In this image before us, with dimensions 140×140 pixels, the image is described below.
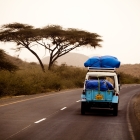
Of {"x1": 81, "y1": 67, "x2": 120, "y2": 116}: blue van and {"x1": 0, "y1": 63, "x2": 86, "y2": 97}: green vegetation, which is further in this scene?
{"x1": 0, "y1": 63, "x2": 86, "y2": 97}: green vegetation

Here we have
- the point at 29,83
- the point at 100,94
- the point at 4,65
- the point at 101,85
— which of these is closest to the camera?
the point at 101,85

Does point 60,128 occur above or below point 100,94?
below

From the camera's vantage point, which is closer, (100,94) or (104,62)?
(100,94)

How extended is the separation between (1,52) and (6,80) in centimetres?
732

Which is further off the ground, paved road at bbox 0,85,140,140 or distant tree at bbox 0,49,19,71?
distant tree at bbox 0,49,19,71

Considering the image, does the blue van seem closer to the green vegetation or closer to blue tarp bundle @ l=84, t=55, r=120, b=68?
blue tarp bundle @ l=84, t=55, r=120, b=68

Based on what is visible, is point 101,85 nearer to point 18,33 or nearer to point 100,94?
point 100,94

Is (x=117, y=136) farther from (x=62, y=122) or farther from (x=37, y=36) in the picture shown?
(x=37, y=36)

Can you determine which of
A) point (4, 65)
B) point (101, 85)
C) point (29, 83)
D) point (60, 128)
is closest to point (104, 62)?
point (101, 85)

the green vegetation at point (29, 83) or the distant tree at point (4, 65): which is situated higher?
the distant tree at point (4, 65)

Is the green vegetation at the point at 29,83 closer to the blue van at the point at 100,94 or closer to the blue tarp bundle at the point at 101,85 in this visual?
the blue van at the point at 100,94

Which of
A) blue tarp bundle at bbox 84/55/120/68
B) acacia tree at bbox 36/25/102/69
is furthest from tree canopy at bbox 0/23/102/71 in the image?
blue tarp bundle at bbox 84/55/120/68

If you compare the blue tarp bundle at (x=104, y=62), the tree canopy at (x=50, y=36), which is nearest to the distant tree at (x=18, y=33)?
the tree canopy at (x=50, y=36)

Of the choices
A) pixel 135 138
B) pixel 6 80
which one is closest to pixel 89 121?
pixel 135 138
